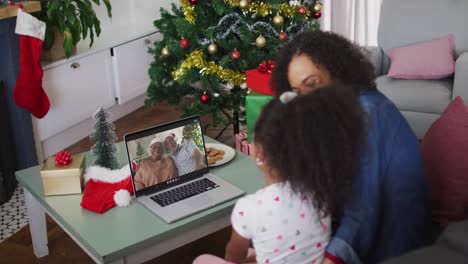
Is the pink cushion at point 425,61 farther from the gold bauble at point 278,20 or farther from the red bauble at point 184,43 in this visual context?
the red bauble at point 184,43

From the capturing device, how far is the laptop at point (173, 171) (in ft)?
6.08

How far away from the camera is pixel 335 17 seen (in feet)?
13.7

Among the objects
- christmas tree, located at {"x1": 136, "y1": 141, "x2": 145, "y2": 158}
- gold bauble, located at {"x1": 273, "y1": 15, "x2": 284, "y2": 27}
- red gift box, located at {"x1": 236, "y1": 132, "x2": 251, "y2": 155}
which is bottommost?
red gift box, located at {"x1": 236, "y1": 132, "x2": 251, "y2": 155}

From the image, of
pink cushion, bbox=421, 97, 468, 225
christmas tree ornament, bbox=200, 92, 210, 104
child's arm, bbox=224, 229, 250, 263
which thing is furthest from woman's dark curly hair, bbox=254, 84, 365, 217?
christmas tree ornament, bbox=200, 92, 210, 104

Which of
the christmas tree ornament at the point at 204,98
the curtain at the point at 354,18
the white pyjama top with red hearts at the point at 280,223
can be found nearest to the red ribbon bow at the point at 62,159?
the white pyjama top with red hearts at the point at 280,223

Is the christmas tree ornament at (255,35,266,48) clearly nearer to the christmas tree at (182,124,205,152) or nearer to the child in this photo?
the christmas tree at (182,124,205,152)

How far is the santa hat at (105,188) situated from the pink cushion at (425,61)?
1682mm

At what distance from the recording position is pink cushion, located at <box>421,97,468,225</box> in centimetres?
168

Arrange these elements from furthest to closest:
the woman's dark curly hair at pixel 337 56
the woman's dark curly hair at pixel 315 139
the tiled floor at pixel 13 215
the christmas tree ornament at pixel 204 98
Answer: the christmas tree ornament at pixel 204 98 < the tiled floor at pixel 13 215 < the woman's dark curly hair at pixel 337 56 < the woman's dark curly hair at pixel 315 139

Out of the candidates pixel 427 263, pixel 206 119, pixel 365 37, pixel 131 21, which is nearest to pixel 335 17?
pixel 365 37

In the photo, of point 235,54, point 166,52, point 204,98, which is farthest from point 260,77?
point 166,52

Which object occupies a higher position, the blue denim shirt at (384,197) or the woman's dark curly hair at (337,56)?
the woman's dark curly hair at (337,56)

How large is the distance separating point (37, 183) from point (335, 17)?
108 inches

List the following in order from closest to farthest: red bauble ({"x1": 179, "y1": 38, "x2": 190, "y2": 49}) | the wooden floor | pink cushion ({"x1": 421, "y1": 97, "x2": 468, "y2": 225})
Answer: pink cushion ({"x1": 421, "y1": 97, "x2": 468, "y2": 225}), the wooden floor, red bauble ({"x1": 179, "y1": 38, "x2": 190, "y2": 49})
